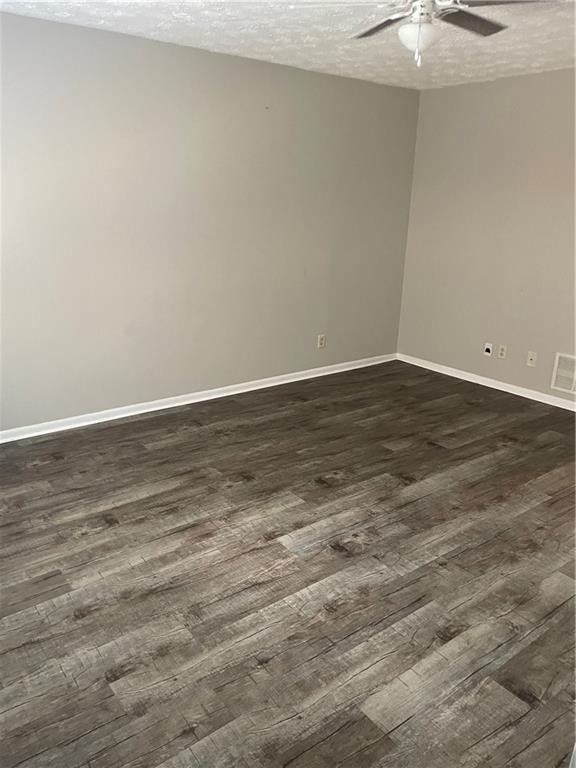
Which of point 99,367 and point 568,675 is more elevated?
point 99,367

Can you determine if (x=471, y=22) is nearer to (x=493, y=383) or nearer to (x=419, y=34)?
(x=419, y=34)

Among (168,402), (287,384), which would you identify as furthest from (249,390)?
(168,402)

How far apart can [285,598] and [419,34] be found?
2399 millimetres

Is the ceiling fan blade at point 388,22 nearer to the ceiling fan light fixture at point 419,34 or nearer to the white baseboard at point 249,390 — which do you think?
the ceiling fan light fixture at point 419,34

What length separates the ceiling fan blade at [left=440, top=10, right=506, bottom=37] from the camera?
8.17ft

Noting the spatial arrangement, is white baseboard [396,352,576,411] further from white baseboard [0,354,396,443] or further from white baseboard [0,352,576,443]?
white baseboard [0,354,396,443]

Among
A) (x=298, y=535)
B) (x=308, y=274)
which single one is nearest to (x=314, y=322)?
(x=308, y=274)

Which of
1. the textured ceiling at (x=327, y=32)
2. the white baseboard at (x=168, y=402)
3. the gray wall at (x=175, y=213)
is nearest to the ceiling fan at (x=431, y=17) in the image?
the textured ceiling at (x=327, y=32)

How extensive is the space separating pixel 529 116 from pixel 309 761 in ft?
Answer: 14.4

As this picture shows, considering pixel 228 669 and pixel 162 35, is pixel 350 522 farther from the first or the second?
pixel 162 35

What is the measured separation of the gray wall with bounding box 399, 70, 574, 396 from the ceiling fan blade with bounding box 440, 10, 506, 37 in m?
1.82

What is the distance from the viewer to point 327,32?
125 inches

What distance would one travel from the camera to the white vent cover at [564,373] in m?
4.38

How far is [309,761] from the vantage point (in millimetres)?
1614
